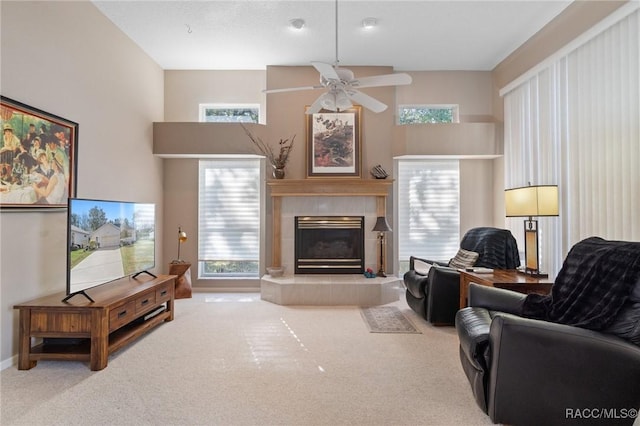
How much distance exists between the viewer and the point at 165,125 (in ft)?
16.3

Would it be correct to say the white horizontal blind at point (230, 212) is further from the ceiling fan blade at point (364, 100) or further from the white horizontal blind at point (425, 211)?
the ceiling fan blade at point (364, 100)

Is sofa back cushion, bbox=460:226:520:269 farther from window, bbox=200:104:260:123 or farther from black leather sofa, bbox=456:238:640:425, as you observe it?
window, bbox=200:104:260:123

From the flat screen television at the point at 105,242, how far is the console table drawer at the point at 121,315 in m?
0.24

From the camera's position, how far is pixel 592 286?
1986 mm

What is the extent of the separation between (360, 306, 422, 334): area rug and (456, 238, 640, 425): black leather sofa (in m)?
1.60

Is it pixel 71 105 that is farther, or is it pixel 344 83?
pixel 71 105

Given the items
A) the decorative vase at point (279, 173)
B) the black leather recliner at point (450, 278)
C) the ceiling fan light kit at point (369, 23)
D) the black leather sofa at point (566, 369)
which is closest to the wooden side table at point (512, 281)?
the black leather recliner at point (450, 278)

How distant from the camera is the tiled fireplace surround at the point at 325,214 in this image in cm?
452

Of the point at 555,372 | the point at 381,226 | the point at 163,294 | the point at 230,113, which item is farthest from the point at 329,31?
the point at 555,372

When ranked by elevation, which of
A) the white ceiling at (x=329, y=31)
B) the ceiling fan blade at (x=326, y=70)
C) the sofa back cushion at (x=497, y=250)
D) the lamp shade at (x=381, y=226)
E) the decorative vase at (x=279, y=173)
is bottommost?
the sofa back cushion at (x=497, y=250)

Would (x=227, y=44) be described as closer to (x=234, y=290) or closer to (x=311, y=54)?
(x=311, y=54)

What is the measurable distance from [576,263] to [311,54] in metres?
3.99

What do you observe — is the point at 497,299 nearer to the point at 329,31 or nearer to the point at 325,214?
the point at 325,214

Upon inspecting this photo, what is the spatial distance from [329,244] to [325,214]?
17.8 inches
